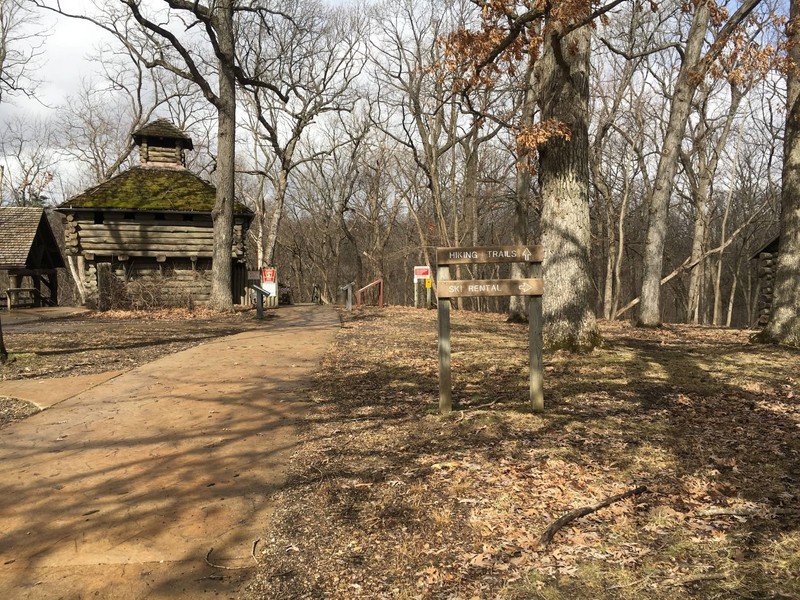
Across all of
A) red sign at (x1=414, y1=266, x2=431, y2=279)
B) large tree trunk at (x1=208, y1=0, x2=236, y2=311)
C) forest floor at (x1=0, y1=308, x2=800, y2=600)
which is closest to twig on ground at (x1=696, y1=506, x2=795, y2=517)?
forest floor at (x1=0, y1=308, x2=800, y2=600)

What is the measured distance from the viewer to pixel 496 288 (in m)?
5.70

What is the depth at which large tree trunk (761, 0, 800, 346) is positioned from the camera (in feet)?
30.8

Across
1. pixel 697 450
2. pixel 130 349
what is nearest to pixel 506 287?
pixel 697 450

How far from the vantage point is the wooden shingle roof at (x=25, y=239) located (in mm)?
24420

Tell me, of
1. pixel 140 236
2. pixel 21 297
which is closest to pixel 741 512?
pixel 140 236

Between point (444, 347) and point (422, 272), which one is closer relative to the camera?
point (444, 347)

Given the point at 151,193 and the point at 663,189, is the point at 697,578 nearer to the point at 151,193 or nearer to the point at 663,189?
the point at 663,189

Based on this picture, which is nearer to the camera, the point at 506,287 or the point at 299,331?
the point at 506,287

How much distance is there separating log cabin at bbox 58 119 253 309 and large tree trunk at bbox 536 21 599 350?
47.6 feet

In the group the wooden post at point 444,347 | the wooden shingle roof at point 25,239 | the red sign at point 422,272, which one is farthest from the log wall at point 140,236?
the wooden post at point 444,347

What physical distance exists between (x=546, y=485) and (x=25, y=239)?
28.5m

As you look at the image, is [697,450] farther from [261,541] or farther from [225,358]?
[225,358]

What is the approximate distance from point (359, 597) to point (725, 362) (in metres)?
7.59

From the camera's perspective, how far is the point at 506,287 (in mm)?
5680
